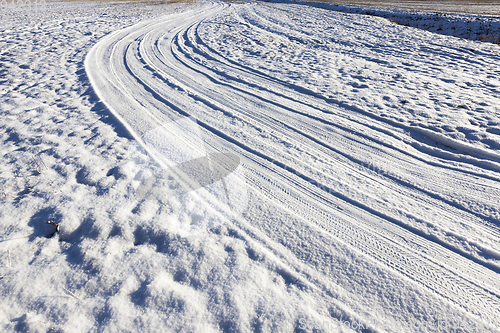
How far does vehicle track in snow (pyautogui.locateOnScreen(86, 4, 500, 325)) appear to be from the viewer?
2189 mm

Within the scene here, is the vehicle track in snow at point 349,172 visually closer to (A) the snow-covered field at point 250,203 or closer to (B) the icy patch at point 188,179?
Answer: (A) the snow-covered field at point 250,203

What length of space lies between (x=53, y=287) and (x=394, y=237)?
2849 millimetres

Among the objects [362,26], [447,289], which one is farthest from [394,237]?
[362,26]

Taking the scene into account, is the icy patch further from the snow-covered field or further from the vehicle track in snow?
the vehicle track in snow

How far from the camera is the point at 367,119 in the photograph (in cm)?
421

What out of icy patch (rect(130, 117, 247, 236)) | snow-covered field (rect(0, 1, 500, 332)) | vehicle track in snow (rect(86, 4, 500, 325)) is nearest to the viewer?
snow-covered field (rect(0, 1, 500, 332))

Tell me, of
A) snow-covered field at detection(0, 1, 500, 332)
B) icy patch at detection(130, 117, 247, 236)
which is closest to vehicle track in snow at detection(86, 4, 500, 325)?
snow-covered field at detection(0, 1, 500, 332)

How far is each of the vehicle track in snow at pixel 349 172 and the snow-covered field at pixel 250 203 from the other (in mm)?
19

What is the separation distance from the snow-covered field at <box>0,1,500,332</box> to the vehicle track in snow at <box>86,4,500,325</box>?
2cm

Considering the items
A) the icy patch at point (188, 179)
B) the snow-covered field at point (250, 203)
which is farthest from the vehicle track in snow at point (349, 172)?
the icy patch at point (188, 179)

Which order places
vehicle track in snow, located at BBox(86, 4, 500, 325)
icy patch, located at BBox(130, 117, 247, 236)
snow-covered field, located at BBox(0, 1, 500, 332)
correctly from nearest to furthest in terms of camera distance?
snow-covered field, located at BBox(0, 1, 500, 332) → vehicle track in snow, located at BBox(86, 4, 500, 325) → icy patch, located at BBox(130, 117, 247, 236)

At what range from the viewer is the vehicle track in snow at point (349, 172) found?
7.18 ft

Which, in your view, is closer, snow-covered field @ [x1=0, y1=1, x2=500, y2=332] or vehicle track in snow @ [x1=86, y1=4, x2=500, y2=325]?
snow-covered field @ [x1=0, y1=1, x2=500, y2=332]

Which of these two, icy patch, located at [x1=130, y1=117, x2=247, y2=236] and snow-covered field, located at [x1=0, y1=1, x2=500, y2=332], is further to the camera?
icy patch, located at [x1=130, y1=117, x2=247, y2=236]
